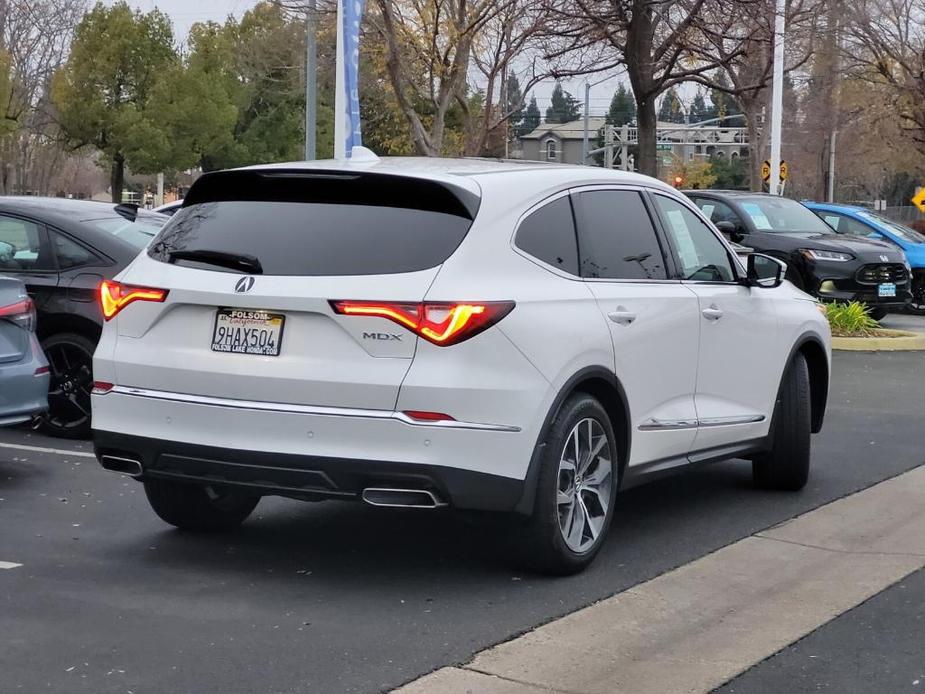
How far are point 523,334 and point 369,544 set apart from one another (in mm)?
1539

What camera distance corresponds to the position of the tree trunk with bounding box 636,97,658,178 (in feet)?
74.3

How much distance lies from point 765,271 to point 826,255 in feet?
36.0

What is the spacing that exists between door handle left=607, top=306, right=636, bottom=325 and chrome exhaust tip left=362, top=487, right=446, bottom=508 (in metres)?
1.25

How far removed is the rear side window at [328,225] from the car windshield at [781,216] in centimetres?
1363

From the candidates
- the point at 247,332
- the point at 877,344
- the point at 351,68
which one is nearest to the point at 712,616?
the point at 247,332

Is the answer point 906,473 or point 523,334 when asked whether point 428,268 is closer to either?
point 523,334

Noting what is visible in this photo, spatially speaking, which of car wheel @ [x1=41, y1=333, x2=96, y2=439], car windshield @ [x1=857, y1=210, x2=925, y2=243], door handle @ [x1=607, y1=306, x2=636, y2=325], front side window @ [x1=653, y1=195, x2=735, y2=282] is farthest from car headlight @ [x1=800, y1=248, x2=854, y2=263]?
door handle @ [x1=607, y1=306, x2=636, y2=325]

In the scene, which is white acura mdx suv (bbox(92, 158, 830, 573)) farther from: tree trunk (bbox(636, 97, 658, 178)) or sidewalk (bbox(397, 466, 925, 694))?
tree trunk (bbox(636, 97, 658, 178))

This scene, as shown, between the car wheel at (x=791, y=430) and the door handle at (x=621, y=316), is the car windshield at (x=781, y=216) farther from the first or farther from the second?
the door handle at (x=621, y=316)

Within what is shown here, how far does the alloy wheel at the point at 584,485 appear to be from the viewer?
5793 mm

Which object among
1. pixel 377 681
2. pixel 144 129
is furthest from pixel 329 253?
pixel 144 129

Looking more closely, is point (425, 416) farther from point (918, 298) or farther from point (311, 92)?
point (311, 92)

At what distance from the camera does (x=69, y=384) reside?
364 inches

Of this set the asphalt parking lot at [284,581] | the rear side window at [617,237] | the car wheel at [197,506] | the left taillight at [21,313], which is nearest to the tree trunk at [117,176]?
the asphalt parking lot at [284,581]
